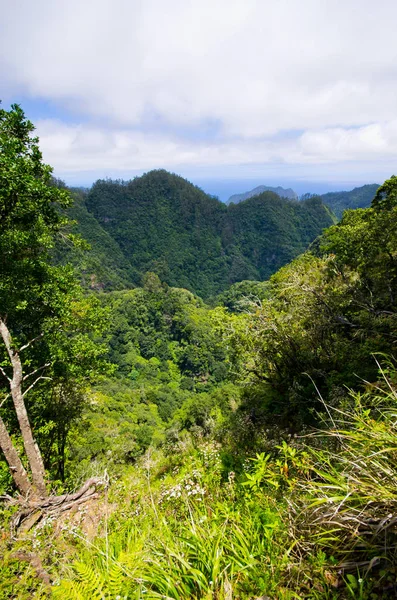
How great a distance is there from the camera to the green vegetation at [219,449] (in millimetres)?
1517

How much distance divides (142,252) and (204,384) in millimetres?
89840

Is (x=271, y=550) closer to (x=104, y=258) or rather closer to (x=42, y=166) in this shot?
(x=42, y=166)

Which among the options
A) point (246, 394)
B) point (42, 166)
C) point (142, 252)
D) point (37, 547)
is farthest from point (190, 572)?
point (142, 252)

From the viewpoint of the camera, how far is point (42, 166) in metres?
5.16

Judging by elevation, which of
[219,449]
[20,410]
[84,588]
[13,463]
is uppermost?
[84,588]

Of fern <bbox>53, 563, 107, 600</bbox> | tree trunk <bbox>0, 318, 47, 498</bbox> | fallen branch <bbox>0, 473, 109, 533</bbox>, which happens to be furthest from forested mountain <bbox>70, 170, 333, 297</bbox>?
fern <bbox>53, 563, 107, 600</bbox>

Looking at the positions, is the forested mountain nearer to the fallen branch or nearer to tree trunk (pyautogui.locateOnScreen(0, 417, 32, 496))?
tree trunk (pyautogui.locateOnScreen(0, 417, 32, 496))

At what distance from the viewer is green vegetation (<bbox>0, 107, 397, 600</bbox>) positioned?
1.52 m

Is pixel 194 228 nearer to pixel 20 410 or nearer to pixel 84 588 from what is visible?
pixel 20 410

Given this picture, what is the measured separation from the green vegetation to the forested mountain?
11087cm

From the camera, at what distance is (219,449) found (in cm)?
492

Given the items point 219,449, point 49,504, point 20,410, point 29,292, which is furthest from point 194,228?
point 49,504

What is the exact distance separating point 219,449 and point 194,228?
468 feet

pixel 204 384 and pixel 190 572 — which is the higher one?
pixel 190 572
